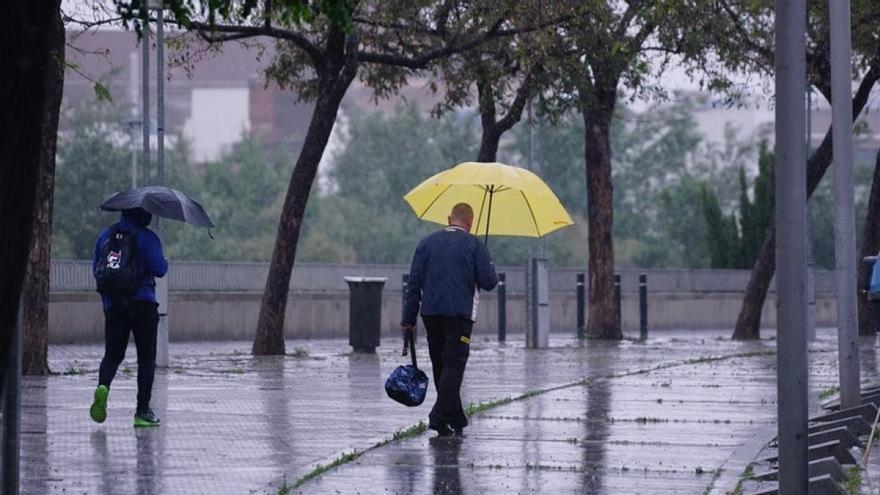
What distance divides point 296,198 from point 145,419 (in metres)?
11.6

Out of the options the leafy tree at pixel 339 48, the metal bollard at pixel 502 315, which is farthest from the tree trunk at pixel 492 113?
the metal bollard at pixel 502 315

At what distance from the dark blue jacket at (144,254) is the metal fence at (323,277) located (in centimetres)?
1363

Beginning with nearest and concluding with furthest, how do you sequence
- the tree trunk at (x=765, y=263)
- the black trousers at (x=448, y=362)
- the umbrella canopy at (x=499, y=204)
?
the black trousers at (x=448, y=362)
the umbrella canopy at (x=499, y=204)
the tree trunk at (x=765, y=263)

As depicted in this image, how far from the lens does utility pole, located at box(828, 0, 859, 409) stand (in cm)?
1356

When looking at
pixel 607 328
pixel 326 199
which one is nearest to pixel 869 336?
pixel 607 328

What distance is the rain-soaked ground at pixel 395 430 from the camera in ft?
33.8

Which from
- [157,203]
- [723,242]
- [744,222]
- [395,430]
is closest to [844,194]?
[395,430]

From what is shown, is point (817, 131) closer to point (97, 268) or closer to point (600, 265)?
point (600, 265)

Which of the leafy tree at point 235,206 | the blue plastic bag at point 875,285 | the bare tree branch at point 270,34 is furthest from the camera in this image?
the leafy tree at point 235,206

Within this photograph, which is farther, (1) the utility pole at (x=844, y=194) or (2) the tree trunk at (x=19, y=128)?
(1) the utility pole at (x=844, y=194)

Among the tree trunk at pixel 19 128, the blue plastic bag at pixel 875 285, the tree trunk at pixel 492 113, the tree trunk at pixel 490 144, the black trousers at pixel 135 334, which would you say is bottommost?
the black trousers at pixel 135 334

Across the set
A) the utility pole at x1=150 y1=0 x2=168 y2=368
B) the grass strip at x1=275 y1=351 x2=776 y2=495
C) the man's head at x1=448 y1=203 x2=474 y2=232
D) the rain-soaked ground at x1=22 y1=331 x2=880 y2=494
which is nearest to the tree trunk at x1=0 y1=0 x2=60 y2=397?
the grass strip at x1=275 y1=351 x2=776 y2=495

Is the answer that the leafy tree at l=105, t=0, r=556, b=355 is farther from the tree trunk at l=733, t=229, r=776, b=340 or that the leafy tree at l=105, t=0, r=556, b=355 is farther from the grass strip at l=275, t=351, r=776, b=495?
the tree trunk at l=733, t=229, r=776, b=340

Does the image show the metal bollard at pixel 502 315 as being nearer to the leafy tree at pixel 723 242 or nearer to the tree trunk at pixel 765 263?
the tree trunk at pixel 765 263
